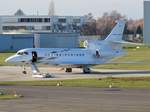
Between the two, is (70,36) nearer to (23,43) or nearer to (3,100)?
(23,43)

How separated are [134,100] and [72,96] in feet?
14.6

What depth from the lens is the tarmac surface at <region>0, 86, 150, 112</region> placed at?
1272 inches

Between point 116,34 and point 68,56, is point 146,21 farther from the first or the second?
point 68,56

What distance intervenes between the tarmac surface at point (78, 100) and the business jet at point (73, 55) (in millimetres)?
17743

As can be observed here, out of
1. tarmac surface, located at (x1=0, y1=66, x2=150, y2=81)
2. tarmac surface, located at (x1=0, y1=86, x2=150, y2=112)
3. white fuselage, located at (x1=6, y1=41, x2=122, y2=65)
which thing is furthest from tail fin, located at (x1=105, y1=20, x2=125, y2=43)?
tarmac surface, located at (x1=0, y1=86, x2=150, y2=112)

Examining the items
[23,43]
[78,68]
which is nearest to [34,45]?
[23,43]

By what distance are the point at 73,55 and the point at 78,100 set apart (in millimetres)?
27322

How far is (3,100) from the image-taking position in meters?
36.6

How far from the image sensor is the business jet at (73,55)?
63184 mm

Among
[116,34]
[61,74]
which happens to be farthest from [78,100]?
[116,34]

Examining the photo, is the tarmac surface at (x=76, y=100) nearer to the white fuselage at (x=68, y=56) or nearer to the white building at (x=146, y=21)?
the white fuselage at (x=68, y=56)

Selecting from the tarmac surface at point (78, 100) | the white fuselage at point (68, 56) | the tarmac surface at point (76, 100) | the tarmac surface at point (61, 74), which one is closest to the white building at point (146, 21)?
the tarmac surface at point (61, 74)

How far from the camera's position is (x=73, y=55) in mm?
63625

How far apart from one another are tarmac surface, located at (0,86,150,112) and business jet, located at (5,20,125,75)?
17.7 metres
